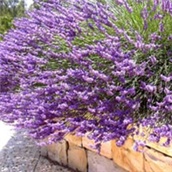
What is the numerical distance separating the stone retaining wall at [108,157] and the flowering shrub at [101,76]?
200mm

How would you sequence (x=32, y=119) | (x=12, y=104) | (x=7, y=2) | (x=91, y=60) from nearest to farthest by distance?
(x=91, y=60)
(x=32, y=119)
(x=12, y=104)
(x=7, y=2)

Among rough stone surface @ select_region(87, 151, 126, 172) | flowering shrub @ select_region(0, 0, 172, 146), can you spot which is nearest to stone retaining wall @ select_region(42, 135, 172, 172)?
rough stone surface @ select_region(87, 151, 126, 172)

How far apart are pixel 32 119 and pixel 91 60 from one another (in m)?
0.44

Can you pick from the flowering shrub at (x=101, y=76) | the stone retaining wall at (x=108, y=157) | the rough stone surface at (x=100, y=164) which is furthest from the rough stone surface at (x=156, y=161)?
the rough stone surface at (x=100, y=164)

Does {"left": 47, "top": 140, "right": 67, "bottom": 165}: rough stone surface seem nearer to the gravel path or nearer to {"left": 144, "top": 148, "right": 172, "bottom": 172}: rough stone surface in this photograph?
the gravel path

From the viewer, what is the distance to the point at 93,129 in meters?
1.54

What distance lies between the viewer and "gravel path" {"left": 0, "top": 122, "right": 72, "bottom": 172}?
2.72 meters

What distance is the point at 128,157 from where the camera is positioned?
6.00 feet

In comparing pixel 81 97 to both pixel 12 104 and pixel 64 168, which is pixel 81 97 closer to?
pixel 12 104

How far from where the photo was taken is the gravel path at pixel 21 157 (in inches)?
107

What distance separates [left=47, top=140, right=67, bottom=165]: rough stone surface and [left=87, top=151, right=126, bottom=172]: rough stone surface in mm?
325

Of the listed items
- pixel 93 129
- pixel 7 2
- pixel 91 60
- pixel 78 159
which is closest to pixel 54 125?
pixel 93 129

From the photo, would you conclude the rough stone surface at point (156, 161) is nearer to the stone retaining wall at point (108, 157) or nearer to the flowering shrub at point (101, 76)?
the stone retaining wall at point (108, 157)

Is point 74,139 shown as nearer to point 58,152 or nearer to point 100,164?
point 100,164
